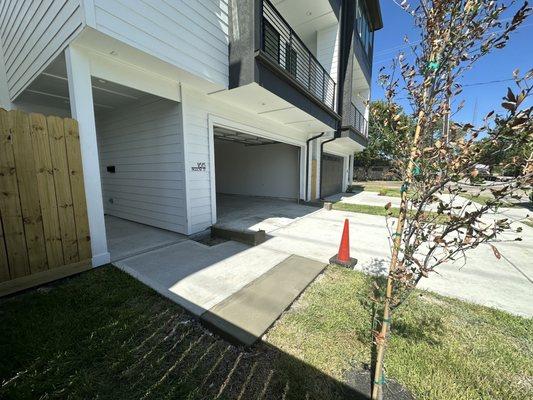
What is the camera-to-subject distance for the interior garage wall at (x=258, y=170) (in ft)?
35.8

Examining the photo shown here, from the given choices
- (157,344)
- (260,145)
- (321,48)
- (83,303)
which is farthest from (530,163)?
(260,145)

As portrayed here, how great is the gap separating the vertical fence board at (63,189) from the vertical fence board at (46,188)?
42 millimetres

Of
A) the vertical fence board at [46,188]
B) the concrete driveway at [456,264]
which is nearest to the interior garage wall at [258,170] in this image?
the concrete driveway at [456,264]

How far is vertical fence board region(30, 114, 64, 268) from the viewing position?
2.92 meters

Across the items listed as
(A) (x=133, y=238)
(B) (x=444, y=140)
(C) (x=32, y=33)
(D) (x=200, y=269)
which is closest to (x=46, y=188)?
(A) (x=133, y=238)

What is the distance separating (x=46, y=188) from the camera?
3002mm

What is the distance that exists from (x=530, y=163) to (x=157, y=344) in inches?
112

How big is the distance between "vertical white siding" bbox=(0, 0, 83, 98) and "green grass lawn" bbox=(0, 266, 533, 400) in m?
3.40

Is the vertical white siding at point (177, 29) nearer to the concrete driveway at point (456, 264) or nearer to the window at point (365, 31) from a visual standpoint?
the concrete driveway at point (456, 264)

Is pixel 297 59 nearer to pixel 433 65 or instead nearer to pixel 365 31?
pixel 433 65

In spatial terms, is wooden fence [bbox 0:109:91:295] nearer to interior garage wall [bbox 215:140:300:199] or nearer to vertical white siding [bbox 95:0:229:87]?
vertical white siding [bbox 95:0:229:87]

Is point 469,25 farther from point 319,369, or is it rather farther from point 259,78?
point 259,78

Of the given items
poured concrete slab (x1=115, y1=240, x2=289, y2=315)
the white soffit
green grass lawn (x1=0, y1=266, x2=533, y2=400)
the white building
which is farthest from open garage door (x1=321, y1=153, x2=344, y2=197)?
green grass lawn (x1=0, y1=266, x2=533, y2=400)

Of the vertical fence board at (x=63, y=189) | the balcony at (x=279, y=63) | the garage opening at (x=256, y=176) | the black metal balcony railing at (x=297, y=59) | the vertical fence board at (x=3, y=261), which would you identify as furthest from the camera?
the garage opening at (x=256, y=176)
